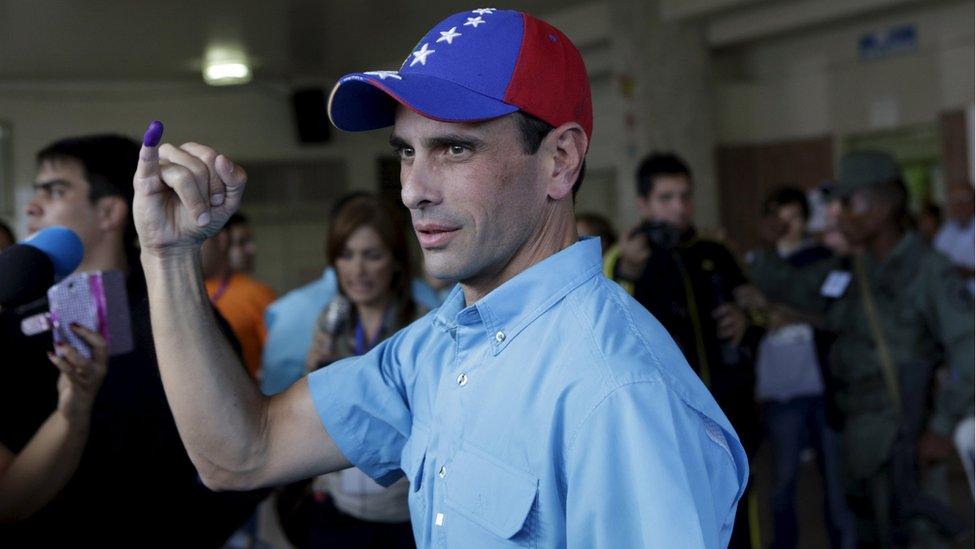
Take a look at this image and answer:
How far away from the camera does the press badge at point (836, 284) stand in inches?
178

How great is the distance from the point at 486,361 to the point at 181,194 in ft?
1.48

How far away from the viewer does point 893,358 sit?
4.25m

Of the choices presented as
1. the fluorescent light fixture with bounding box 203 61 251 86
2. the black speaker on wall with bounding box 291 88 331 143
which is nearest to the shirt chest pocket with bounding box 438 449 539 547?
the fluorescent light fixture with bounding box 203 61 251 86

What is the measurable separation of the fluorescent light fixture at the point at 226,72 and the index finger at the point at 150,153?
11168mm

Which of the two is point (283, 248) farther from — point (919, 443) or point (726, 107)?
point (919, 443)

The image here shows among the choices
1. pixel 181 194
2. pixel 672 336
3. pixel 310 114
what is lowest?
pixel 672 336

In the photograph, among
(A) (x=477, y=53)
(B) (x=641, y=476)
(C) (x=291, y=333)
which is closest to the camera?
(B) (x=641, y=476)

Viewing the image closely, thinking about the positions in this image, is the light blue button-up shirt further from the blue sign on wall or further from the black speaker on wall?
the black speaker on wall

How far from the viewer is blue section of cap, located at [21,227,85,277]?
2096 mm

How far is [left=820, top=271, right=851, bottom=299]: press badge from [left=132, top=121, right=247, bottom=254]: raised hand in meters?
3.46

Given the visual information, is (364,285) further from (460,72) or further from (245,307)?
(460,72)

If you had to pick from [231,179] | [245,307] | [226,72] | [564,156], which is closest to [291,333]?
[245,307]

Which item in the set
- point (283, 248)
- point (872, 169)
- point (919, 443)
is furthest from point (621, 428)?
point (283, 248)

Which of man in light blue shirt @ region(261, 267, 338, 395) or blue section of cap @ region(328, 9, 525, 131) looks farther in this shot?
man in light blue shirt @ region(261, 267, 338, 395)
